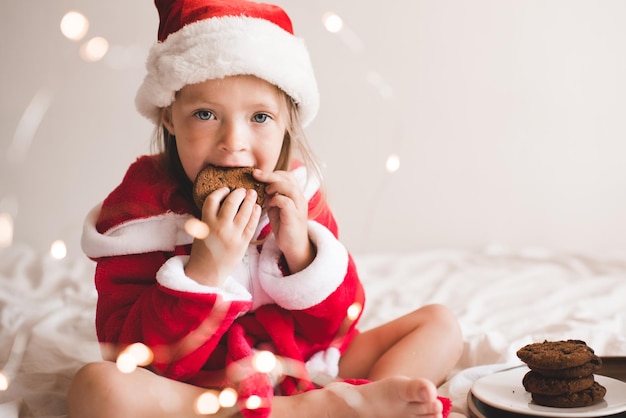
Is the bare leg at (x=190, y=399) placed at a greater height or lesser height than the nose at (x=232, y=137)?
lesser

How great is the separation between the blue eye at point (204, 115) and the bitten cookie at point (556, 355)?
0.44m

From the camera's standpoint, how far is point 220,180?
874 millimetres

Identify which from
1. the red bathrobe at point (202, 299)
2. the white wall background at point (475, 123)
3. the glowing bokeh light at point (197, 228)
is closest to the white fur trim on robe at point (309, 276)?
the red bathrobe at point (202, 299)

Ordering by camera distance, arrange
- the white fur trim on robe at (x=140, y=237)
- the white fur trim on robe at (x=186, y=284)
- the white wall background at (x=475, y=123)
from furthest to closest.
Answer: the white wall background at (x=475, y=123) → the white fur trim on robe at (x=140, y=237) → the white fur trim on robe at (x=186, y=284)

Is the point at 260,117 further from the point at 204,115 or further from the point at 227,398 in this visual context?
the point at 227,398

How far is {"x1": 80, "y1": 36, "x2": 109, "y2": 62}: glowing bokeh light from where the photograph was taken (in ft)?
2.99

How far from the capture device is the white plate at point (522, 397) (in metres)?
0.71

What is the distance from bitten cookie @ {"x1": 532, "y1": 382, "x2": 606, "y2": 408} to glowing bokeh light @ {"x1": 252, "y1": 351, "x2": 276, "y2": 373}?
0.30 meters

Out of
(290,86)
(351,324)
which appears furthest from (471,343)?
(290,86)

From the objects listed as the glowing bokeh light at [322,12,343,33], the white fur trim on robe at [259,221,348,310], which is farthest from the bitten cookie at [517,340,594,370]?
the glowing bokeh light at [322,12,343,33]

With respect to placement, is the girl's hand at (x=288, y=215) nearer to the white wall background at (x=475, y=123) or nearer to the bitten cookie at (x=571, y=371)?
the bitten cookie at (x=571, y=371)

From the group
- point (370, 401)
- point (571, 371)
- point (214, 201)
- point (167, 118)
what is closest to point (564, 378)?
point (571, 371)

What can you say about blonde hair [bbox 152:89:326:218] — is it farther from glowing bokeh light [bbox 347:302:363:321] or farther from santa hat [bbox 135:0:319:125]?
glowing bokeh light [bbox 347:302:363:321]

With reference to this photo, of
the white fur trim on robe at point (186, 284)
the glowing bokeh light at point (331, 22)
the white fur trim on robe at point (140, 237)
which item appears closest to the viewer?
the white fur trim on robe at point (186, 284)
